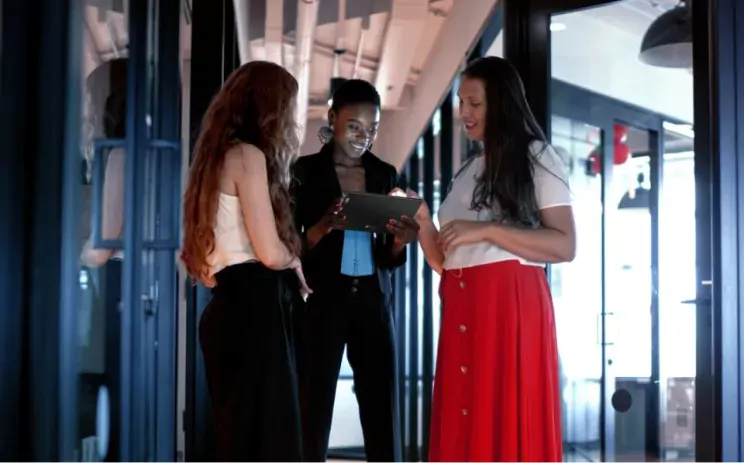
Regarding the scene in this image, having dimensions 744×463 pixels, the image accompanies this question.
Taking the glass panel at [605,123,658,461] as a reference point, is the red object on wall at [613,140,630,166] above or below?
above

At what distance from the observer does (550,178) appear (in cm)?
253

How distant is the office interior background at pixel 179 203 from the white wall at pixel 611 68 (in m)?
0.01

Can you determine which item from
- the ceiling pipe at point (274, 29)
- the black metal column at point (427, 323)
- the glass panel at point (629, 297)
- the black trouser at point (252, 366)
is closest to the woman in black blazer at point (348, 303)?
the black trouser at point (252, 366)

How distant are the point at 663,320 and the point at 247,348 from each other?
79.4 inches

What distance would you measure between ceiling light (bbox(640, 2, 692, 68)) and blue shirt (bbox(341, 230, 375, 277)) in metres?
1.27

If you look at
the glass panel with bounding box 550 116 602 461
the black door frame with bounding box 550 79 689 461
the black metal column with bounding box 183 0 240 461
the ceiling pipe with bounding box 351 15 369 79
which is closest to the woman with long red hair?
the black metal column with bounding box 183 0 240 461

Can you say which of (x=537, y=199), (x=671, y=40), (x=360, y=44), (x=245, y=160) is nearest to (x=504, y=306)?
(x=537, y=199)

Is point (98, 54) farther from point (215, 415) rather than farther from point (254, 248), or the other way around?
point (215, 415)

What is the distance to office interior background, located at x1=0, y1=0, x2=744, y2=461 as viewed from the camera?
8.07 ft

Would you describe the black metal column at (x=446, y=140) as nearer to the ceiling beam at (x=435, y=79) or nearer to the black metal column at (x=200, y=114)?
the ceiling beam at (x=435, y=79)

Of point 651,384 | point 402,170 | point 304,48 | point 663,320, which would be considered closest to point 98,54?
point 663,320

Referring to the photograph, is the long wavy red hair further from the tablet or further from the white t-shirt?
the white t-shirt

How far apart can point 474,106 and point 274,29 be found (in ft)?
13.8

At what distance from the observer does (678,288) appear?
12.2 feet
